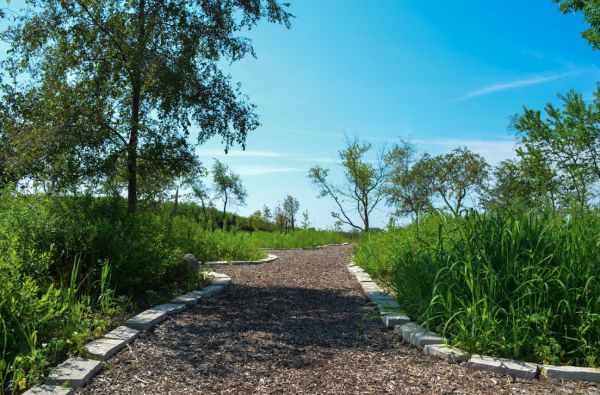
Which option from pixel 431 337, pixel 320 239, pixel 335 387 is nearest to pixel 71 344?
pixel 335 387

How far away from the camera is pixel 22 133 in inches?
281

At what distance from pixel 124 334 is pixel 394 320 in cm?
242

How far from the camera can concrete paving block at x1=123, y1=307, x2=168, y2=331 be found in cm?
450

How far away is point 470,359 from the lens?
3.54 metres

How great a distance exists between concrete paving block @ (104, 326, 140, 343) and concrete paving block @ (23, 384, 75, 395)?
94cm

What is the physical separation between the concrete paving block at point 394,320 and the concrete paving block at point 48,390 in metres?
2.80

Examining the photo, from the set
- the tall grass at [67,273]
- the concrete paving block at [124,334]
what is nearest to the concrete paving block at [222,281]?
the tall grass at [67,273]

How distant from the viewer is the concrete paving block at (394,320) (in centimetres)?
467

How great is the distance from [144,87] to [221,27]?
4.71 feet

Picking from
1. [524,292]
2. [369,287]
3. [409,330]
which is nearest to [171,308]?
[409,330]

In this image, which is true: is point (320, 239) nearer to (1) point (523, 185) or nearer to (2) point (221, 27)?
(1) point (523, 185)

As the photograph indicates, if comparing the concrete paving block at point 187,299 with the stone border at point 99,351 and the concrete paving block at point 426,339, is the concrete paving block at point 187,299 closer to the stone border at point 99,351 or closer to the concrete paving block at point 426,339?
the stone border at point 99,351

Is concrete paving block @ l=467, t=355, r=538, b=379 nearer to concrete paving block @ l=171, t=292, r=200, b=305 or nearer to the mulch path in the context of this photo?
the mulch path

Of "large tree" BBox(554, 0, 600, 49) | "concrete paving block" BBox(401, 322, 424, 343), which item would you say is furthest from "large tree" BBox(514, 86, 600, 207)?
"concrete paving block" BBox(401, 322, 424, 343)
